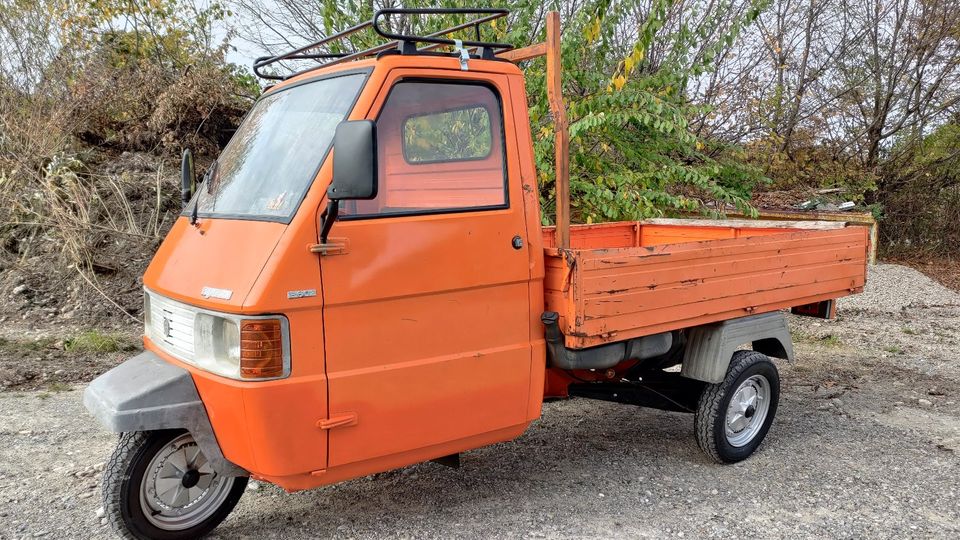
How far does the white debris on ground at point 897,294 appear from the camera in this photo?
375 inches

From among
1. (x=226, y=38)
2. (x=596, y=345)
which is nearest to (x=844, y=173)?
(x=226, y=38)

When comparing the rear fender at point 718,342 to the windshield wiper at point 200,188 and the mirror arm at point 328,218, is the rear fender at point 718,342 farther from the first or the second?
the windshield wiper at point 200,188

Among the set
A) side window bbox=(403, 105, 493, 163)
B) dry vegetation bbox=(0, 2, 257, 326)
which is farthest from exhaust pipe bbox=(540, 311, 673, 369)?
dry vegetation bbox=(0, 2, 257, 326)

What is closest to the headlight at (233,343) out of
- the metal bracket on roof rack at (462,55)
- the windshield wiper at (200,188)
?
the windshield wiper at (200,188)

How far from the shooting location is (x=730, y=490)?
4.23m

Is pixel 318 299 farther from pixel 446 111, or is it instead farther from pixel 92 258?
pixel 92 258

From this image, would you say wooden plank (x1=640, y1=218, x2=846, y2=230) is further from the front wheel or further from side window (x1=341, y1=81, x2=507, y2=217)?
the front wheel

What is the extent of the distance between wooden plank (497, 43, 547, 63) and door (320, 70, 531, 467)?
0.38 metres

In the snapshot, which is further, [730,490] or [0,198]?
[0,198]

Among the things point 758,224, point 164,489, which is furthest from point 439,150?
point 758,224

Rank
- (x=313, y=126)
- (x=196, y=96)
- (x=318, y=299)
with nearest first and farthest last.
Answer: (x=318, y=299) < (x=313, y=126) < (x=196, y=96)

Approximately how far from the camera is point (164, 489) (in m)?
3.46

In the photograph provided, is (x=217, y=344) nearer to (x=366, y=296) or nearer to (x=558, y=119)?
(x=366, y=296)

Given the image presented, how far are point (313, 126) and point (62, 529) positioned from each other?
2.33 metres
